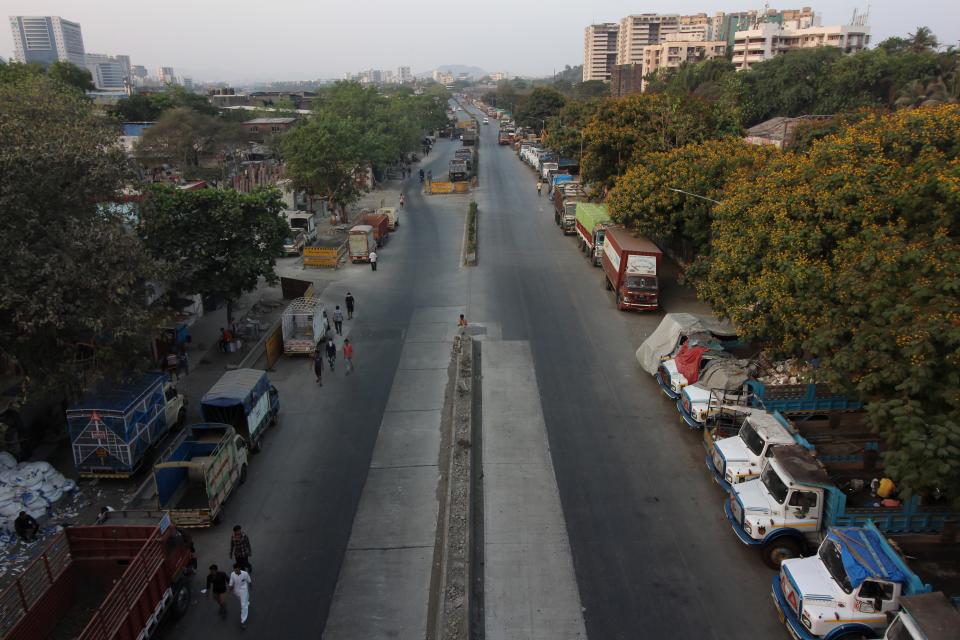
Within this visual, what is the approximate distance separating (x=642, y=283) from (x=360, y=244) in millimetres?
16536

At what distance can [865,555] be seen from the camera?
434 inches

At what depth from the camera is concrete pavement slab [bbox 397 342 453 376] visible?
2314cm

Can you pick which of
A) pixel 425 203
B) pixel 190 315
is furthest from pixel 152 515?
pixel 425 203

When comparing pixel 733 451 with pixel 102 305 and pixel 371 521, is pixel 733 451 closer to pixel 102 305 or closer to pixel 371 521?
pixel 371 521

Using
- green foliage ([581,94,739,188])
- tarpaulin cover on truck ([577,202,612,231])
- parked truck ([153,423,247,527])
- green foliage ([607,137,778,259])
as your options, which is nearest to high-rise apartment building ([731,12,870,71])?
green foliage ([581,94,739,188])

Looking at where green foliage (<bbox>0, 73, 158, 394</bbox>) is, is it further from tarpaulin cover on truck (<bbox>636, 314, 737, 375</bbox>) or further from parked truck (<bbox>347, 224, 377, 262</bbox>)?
parked truck (<bbox>347, 224, 377, 262</bbox>)

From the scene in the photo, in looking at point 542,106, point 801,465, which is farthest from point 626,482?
point 542,106

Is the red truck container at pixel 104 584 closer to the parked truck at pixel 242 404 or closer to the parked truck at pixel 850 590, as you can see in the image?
the parked truck at pixel 242 404

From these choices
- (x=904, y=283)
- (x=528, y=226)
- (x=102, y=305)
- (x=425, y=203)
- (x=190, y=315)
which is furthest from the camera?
(x=425, y=203)

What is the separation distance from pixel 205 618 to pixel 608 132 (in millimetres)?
34560

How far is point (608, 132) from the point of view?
38.9 m

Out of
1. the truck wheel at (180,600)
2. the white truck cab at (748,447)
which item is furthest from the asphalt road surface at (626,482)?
the truck wheel at (180,600)

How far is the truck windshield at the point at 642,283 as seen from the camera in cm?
2781

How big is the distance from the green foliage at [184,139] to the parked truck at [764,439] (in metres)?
56.6
